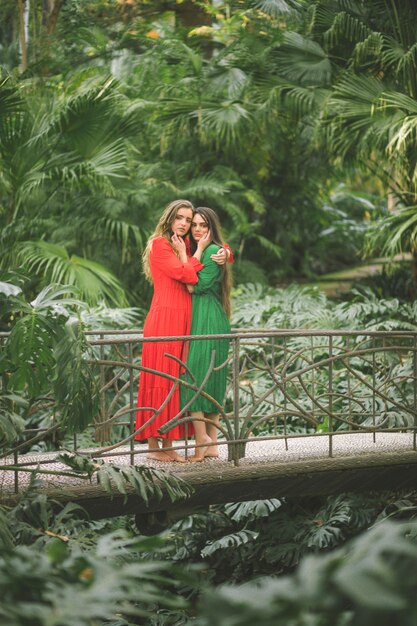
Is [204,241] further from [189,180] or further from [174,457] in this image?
[189,180]

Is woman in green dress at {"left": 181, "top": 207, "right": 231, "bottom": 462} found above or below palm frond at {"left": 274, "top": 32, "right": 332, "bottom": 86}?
below

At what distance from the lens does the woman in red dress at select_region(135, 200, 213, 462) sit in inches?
236

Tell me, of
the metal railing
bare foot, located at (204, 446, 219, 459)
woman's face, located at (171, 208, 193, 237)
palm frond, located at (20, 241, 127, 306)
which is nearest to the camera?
the metal railing

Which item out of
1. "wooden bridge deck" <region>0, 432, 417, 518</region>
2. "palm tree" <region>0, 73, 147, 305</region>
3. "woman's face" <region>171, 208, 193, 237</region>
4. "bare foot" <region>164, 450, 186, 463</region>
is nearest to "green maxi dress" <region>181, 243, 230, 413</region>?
"woman's face" <region>171, 208, 193, 237</region>

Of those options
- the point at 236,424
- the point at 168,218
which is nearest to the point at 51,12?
the point at 168,218

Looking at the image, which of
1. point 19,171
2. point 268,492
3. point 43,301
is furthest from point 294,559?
point 19,171

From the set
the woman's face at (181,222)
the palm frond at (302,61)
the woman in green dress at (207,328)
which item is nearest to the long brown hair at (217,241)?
the woman in green dress at (207,328)

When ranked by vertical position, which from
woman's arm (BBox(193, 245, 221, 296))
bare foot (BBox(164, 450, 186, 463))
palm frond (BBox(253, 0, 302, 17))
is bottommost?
bare foot (BBox(164, 450, 186, 463))

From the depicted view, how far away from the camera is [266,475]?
6086 mm

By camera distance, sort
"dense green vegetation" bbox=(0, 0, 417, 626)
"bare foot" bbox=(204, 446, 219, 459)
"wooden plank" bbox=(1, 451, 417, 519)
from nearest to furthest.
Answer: "dense green vegetation" bbox=(0, 0, 417, 626)
"wooden plank" bbox=(1, 451, 417, 519)
"bare foot" bbox=(204, 446, 219, 459)

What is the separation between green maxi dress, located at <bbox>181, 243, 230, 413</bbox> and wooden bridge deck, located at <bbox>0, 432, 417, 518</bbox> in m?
0.46

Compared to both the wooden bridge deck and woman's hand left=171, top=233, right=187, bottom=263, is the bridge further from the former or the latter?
woman's hand left=171, top=233, right=187, bottom=263

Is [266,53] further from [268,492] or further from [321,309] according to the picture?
[268,492]

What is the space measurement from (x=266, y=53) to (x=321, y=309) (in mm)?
3125
